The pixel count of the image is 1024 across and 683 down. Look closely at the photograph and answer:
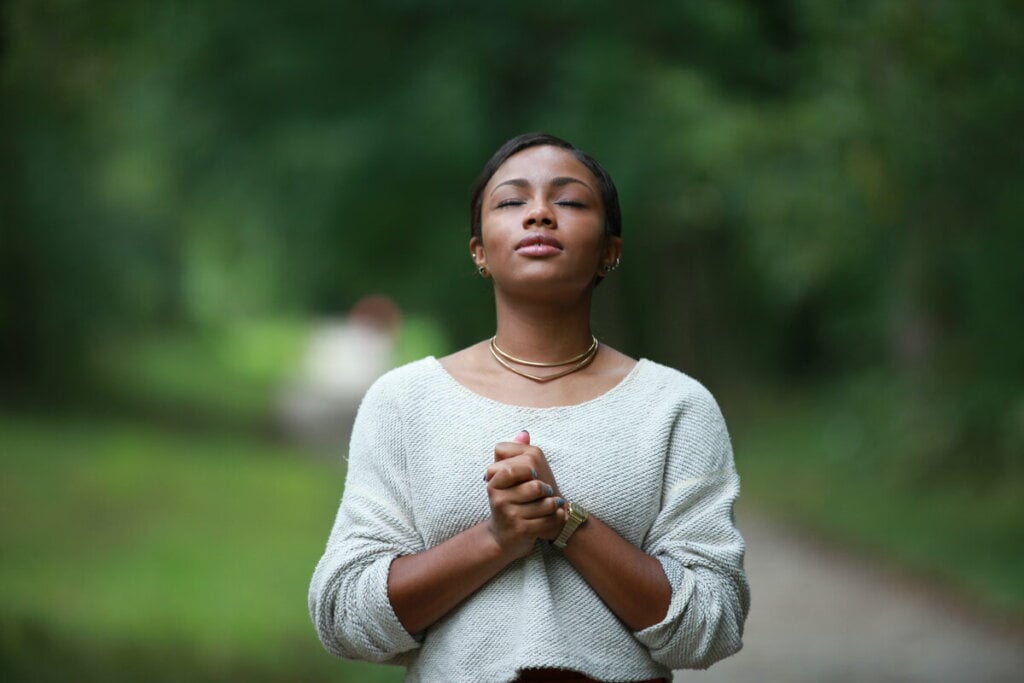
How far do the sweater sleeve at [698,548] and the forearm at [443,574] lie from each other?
1.01 ft

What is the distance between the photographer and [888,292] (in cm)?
1159

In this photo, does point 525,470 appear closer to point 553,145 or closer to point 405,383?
point 405,383

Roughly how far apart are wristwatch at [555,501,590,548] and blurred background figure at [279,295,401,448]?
36.8ft

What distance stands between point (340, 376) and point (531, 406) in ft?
60.6

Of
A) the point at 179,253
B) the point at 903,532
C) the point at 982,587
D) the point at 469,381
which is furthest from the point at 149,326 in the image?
the point at 469,381

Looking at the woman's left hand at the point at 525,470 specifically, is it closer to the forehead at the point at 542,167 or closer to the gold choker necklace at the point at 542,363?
the gold choker necklace at the point at 542,363

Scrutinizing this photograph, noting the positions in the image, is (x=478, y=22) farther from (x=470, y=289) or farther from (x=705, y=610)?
(x=705, y=610)

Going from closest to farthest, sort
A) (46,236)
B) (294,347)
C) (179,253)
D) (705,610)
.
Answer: (705,610) < (46,236) < (179,253) < (294,347)

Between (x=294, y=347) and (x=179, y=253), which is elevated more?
(x=294, y=347)

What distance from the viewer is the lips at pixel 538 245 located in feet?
8.09

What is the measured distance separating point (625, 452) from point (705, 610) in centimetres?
32

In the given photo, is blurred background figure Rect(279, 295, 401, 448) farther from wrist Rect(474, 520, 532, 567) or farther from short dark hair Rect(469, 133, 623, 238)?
wrist Rect(474, 520, 532, 567)

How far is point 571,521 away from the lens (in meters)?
2.32

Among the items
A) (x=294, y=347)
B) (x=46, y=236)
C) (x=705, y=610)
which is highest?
(x=294, y=347)
